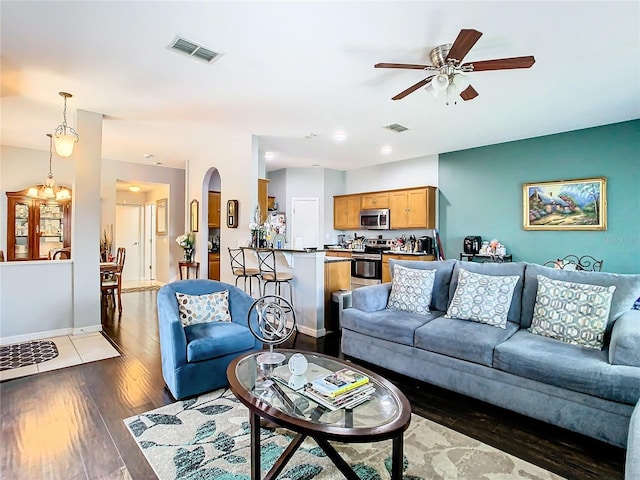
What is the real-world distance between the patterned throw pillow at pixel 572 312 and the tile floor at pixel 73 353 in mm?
4064

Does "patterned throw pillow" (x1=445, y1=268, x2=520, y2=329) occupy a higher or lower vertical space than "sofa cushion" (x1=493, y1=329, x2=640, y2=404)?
higher

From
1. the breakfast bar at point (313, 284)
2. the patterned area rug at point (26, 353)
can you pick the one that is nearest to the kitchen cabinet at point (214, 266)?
the breakfast bar at point (313, 284)

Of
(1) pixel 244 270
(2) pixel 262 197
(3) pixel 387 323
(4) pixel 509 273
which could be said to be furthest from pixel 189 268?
(4) pixel 509 273

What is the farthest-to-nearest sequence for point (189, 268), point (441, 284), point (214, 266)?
point (214, 266)
point (189, 268)
point (441, 284)

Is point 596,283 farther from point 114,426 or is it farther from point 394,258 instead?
point 394,258

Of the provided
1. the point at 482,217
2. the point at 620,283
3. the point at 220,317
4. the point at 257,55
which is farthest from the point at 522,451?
the point at 482,217

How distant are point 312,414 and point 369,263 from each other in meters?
5.79

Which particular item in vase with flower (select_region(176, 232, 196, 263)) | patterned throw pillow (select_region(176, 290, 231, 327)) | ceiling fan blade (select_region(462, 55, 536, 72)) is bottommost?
patterned throw pillow (select_region(176, 290, 231, 327))

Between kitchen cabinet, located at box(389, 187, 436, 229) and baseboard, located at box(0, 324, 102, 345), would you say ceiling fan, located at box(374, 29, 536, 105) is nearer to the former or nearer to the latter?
kitchen cabinet, located at box(389, 187, 436, 229)

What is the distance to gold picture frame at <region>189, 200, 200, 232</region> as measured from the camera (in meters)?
6.75

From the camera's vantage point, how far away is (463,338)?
2.68m

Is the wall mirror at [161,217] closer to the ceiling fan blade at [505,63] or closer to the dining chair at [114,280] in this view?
the dining chair at [114,280]

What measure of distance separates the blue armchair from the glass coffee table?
683 millimetres

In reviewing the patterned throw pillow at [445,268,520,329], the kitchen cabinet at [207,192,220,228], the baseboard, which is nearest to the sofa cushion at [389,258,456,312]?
the patterned throw pillow at [445,268,520,329]
